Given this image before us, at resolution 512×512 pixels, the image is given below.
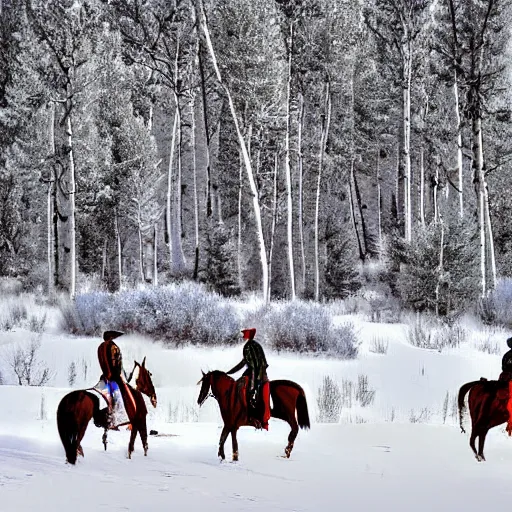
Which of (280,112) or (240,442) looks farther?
(280,112)

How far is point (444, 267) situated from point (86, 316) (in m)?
8.56

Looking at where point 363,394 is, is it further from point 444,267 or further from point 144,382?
point 444,267

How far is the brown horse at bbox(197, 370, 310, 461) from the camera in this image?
12.8 ft

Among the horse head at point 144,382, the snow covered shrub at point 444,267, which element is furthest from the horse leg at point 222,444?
the snow covered shrub at point 444,267

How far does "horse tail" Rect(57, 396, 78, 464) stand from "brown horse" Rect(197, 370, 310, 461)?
64cm

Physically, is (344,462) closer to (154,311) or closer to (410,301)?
(154,311)

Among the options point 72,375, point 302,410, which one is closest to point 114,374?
point 302,410

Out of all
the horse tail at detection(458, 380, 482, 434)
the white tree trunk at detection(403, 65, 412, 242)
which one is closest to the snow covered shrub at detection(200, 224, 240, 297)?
the white tree trunk at detection(403, 65, 412, 242)

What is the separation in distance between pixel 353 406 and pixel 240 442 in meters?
3.98

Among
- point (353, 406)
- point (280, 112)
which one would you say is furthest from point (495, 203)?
point (353, 406)

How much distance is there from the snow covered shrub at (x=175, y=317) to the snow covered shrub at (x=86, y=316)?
0.58ft

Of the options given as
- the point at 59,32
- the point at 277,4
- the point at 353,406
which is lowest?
the point at 353,406

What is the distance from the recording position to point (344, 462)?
409 cm

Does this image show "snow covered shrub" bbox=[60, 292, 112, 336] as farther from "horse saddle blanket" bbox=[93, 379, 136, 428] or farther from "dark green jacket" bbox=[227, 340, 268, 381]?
"dark green jacket" bbox=[227, 340, 268, 381]
